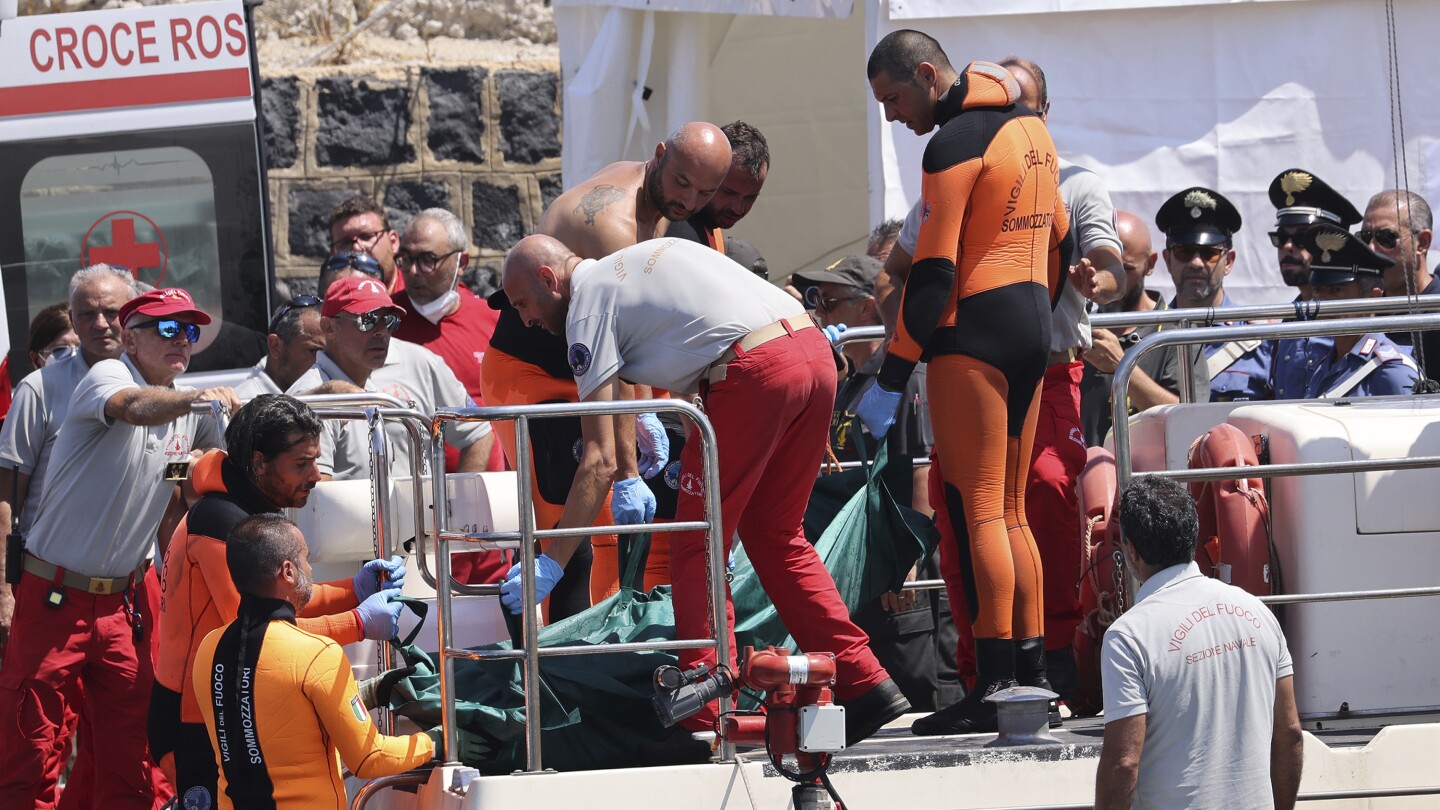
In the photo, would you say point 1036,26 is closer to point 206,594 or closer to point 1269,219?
point 1269,219

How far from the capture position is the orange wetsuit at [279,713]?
4.72 metres

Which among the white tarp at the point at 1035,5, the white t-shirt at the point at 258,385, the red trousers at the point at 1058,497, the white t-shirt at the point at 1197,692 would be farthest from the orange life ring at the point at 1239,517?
the white t-shirt at the point at 258,385

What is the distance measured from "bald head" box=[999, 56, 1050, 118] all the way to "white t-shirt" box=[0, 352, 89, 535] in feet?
12.3

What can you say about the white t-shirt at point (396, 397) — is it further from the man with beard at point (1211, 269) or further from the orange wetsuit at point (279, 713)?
the man with beard at point (1211, 269)

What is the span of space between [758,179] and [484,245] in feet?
16.0

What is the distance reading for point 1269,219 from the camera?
8664 millimetres

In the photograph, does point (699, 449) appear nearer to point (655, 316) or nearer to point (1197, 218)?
point (655, 316)

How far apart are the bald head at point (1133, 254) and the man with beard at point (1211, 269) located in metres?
0.17

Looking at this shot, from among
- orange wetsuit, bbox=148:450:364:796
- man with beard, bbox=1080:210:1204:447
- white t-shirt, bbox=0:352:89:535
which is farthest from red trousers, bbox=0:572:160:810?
man with beard, bbox=1080:210:1204:447

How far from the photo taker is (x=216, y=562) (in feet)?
16.6

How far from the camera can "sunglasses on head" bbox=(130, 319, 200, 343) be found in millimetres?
6797

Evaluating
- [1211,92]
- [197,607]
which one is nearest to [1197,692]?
[197,607]

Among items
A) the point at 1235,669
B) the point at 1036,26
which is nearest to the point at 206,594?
the point at 1235,669

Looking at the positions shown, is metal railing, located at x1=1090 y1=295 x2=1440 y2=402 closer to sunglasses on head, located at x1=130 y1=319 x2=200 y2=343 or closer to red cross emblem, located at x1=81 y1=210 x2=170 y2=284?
sunglasses on head, located at x1=130 y1=319 x2=200 y2=343
